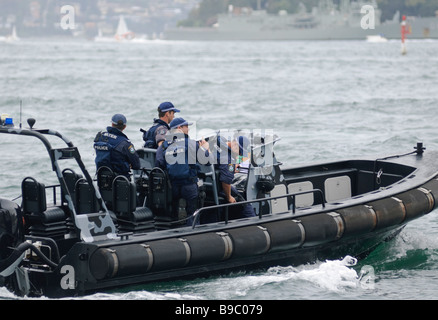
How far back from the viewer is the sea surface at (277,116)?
9.30 metres

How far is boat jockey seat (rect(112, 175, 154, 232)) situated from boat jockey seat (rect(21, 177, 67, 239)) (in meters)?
0.55

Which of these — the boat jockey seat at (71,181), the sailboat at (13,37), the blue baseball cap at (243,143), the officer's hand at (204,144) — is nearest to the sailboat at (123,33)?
the sailboat at (13,37)

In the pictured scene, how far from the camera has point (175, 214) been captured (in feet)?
29.9

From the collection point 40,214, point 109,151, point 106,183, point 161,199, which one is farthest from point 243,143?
point 40,214

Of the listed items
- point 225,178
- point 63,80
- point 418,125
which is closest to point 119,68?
point 63,80

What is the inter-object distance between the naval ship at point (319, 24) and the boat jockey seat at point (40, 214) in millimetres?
96875

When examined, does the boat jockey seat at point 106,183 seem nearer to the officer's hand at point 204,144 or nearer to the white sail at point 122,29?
the officer's hand at point 204,144

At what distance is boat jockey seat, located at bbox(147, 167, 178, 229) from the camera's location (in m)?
8.94

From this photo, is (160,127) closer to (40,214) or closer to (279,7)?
(40,214)

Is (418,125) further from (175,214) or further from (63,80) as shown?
(63,80)
